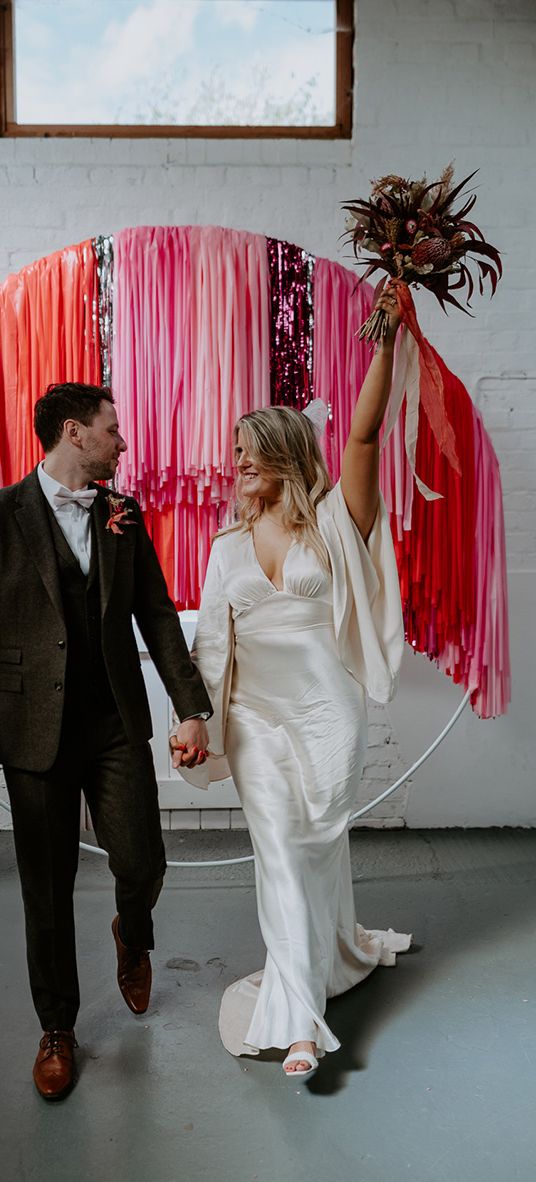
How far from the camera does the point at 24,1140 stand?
1967 millimetres

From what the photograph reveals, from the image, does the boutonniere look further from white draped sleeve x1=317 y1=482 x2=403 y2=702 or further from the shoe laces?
the shoe laces

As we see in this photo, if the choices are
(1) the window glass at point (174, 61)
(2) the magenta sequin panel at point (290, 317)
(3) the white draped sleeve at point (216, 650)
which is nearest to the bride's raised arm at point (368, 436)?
(3) the white draped sleeve at point (216, 650)

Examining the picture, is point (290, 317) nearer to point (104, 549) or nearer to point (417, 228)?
point (417, 228)

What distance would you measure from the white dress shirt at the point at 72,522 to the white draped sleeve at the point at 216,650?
360mm

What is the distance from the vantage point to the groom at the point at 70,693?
2104 mm

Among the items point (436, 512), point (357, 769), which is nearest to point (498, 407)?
point (436, 512)

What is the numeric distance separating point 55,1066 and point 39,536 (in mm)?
1165

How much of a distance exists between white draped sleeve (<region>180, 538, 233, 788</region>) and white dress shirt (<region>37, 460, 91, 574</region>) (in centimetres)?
36

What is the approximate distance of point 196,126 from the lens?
3.84 metres

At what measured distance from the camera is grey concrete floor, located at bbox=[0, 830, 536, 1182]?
1.89 metres

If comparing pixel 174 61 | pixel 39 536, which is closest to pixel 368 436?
pixel 39 536

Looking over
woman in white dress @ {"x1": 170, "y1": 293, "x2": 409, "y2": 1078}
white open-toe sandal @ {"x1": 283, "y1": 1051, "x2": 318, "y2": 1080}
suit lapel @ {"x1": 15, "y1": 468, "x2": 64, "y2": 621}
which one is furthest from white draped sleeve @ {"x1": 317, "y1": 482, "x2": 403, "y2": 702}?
white open-toe sandal @ {"x1": 283, "y1": 1051, "x2": 318, "y2": 1080}

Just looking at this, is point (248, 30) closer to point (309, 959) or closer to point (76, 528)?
point (76, 528)

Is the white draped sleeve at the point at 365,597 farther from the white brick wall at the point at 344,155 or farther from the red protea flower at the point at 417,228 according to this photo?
the white brick wall at the point at 344,155
